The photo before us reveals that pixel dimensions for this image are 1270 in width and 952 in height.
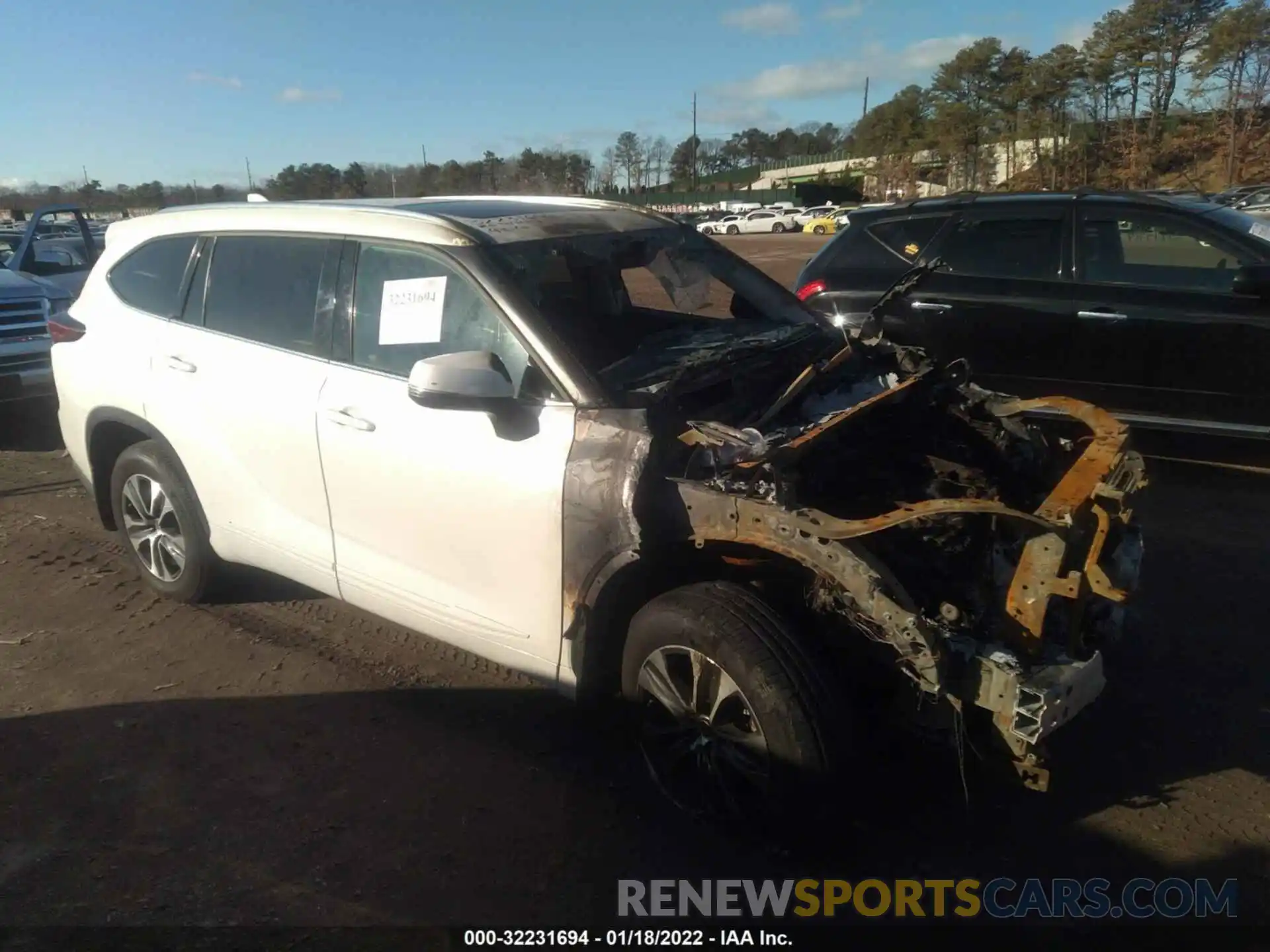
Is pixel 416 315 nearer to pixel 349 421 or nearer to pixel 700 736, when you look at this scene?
pixel 349 421

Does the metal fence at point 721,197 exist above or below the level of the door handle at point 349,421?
above

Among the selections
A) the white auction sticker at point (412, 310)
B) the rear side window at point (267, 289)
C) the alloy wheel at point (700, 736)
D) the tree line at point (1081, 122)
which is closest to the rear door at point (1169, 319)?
the alloy wheel at point (700, 736)

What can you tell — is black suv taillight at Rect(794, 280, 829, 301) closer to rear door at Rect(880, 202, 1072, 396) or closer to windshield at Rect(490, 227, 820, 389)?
rear door at Rect(880, 202, 1072, 396)

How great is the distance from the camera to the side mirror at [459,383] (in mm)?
2891

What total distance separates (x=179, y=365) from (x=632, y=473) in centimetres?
245

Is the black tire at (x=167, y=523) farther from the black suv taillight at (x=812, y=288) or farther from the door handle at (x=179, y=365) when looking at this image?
the black suv taillight at (x=812, y=288)

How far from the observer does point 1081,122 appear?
47750 mm

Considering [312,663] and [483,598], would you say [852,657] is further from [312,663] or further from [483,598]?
[312,663]

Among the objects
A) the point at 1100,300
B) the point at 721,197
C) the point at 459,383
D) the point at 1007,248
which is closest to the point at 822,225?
the point at 721,197

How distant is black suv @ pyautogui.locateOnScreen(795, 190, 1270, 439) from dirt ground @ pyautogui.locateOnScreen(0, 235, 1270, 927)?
64.2 inches

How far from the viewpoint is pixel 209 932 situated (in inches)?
104

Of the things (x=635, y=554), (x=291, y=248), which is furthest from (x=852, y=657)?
(x=291, y=248)

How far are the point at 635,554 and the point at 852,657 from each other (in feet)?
2.45

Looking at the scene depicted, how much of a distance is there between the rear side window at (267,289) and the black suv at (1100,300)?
10.6 feet
